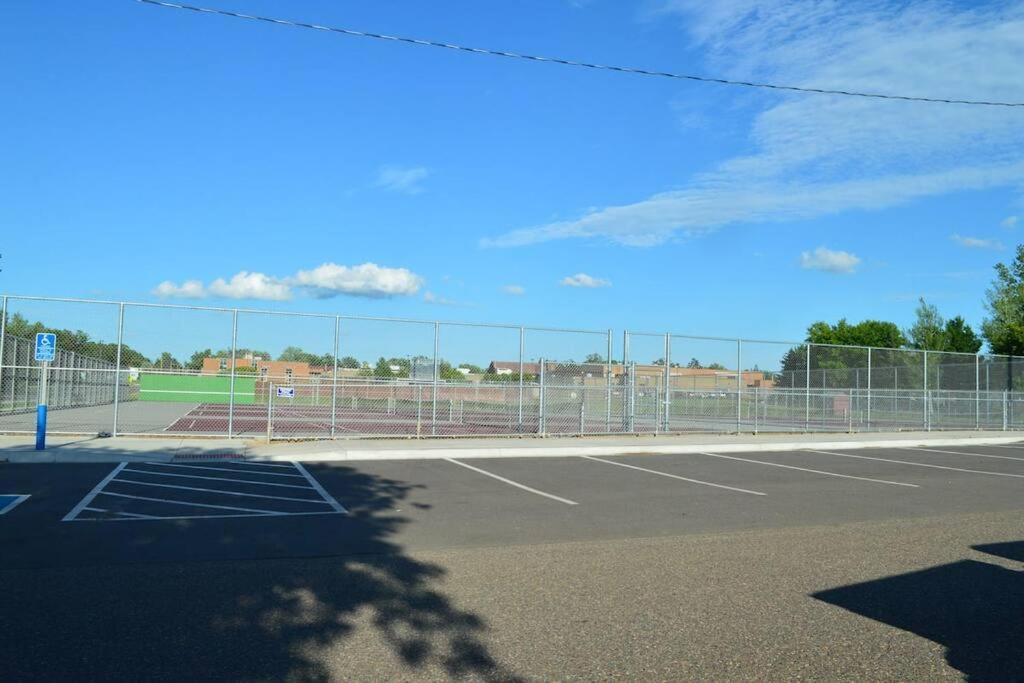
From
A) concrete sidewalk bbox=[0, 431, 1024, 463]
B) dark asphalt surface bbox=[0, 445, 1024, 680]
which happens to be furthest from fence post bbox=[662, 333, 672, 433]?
dark asphalt surface bbox=[0, 445, 1024, 680]

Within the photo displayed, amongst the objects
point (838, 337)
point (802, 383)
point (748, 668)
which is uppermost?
point (838, 337)

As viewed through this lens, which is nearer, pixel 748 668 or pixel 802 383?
pixel 748 668

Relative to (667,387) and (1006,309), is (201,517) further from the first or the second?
(1006,309)

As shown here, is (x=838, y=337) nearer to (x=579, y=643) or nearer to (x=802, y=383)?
(x=802, y=383)

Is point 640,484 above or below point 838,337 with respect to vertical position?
below

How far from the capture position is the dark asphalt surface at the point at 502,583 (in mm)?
5234

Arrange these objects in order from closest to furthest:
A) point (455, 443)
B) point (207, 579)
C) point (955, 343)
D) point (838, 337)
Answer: point (207, 579)
point (455, 443)
point (955, 343)
point (838, 337)

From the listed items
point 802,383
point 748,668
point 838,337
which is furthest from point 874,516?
point 838,337

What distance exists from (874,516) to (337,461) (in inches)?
396

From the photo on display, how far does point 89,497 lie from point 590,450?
11.5 metres

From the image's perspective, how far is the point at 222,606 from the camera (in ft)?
20.6

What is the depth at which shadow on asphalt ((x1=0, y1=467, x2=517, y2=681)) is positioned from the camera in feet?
16.6

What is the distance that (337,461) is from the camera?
16.9 meters

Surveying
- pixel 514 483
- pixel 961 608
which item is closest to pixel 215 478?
pixel 514 483
